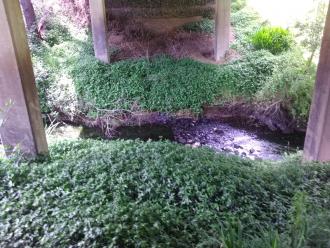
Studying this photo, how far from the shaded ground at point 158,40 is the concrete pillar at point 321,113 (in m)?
6.29

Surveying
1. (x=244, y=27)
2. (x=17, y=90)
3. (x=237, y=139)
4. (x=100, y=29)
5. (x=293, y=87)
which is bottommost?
(x=237, y=139)

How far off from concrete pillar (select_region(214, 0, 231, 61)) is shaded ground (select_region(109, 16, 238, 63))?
0.34 metres

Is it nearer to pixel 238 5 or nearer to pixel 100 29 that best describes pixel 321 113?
pixel 100 29

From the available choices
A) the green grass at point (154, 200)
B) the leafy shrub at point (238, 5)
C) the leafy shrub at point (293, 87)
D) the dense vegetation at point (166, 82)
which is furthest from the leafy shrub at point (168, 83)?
the leafy shrub at point (238, 5)

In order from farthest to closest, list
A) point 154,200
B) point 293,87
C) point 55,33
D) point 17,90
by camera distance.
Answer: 1. point 55,33
2. point 293,87
3. point 17,90
4. point 154,200

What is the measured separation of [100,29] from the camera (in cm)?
1141

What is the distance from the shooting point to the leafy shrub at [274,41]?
37.7 ft

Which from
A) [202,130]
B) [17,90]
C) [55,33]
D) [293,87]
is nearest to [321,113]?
[293,87]

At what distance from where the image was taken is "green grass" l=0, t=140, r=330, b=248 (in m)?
3.07

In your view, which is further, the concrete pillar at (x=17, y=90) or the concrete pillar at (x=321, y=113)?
the concrete pillar at (x=321, y=113)

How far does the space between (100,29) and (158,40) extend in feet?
8.25

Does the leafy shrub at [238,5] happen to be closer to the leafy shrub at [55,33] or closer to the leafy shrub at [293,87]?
the leafy shrub at [293,87]

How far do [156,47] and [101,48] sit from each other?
220 centimetres

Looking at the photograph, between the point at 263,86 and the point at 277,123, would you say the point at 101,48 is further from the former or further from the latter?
the point at 277,123
